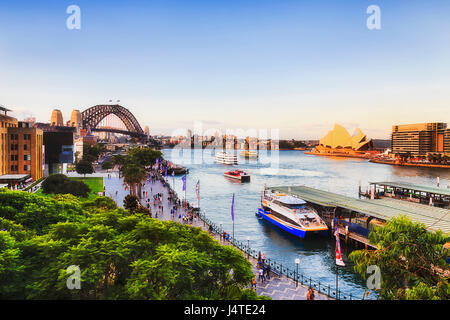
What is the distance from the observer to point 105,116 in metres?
191

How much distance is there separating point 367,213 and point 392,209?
327 centimetres

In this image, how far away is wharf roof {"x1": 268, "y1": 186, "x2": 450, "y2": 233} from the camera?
85.8 feet

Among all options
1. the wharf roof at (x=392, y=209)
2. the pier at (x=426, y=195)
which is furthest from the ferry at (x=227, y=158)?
the wharf roof at (x=392, y=209)

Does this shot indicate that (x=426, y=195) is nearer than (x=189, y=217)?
No

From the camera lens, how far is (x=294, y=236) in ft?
110

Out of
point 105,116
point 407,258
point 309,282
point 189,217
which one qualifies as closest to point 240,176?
point 189,217

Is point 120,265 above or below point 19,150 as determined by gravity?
below

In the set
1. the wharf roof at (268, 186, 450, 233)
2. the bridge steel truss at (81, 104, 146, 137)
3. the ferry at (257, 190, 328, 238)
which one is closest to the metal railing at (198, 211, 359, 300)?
the ferry at (257, 190, 328, 238)

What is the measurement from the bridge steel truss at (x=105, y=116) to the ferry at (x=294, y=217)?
161 m

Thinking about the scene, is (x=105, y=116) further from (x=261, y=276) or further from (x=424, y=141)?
(x=424, y=141)

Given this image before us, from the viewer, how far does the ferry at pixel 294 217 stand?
31.9 meters

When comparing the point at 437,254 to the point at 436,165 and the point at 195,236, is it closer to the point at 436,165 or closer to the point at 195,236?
the point at 195,236
